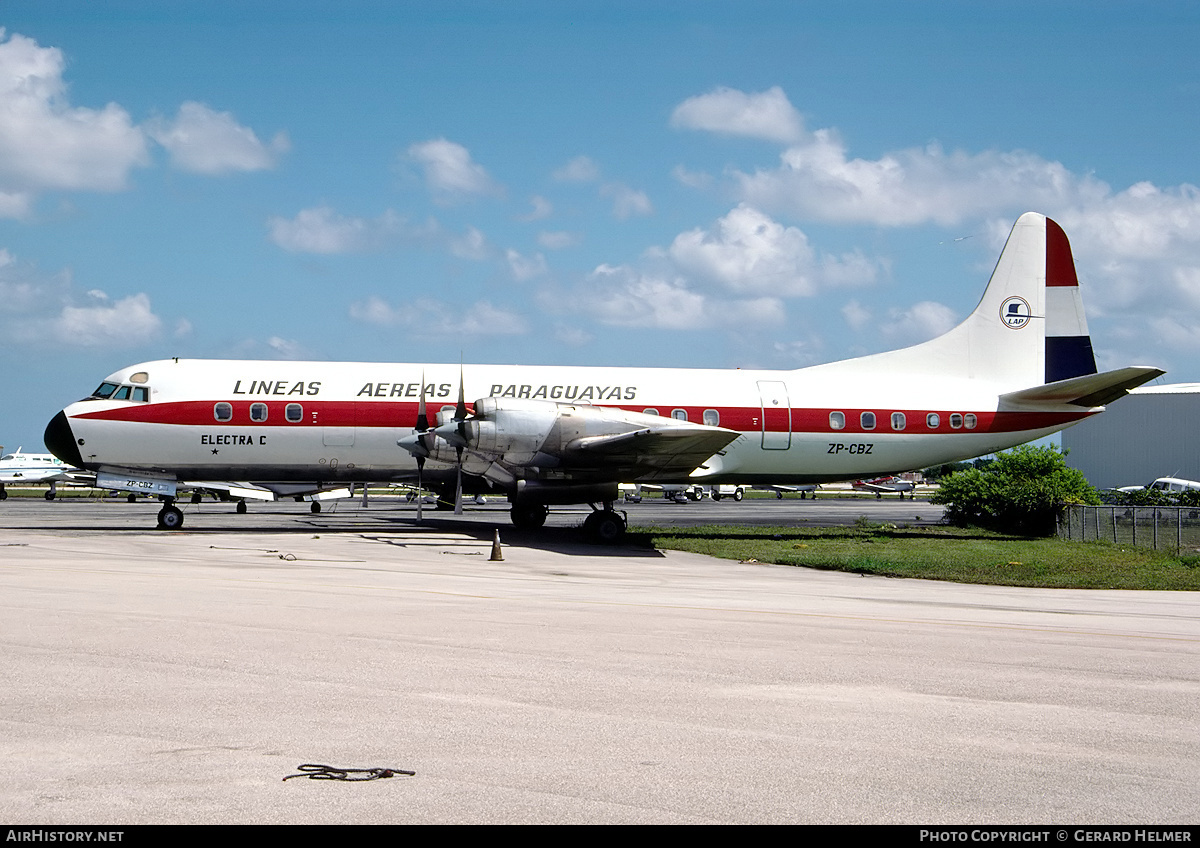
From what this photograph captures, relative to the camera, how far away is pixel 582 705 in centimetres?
785

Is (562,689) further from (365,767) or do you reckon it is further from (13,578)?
(13,578)

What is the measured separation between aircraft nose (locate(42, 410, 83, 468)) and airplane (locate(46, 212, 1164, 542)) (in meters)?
0.05

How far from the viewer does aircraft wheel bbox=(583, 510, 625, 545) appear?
92.8ft

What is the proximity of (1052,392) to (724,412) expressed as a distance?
33.1ft

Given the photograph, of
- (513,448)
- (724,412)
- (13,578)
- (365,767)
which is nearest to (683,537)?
(724,412)

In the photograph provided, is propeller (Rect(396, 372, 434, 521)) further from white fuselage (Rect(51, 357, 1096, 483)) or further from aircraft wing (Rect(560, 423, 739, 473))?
aircraft wing (Rect(560, 423, 739, 473))

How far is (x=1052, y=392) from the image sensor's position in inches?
1236

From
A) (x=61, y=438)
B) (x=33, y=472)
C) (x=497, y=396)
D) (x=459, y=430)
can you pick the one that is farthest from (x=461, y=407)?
(x=33, y=472)

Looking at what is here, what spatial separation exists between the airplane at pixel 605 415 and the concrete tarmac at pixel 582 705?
1110 cm

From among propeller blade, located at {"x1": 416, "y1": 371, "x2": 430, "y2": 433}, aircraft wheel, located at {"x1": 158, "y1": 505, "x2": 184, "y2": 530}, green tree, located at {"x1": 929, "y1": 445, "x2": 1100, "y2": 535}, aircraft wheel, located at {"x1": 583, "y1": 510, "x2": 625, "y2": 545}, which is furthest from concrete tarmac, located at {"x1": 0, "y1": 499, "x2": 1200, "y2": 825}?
green tree, located at {"x1": 929, "y1": 445, "x2": 1100, "y2": 535}

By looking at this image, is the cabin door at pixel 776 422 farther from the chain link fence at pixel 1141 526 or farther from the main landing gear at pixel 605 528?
the chain link fence at pixel 1141 526

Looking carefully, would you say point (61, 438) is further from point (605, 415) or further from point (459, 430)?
point (605, 415)

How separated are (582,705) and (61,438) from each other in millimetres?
25161
